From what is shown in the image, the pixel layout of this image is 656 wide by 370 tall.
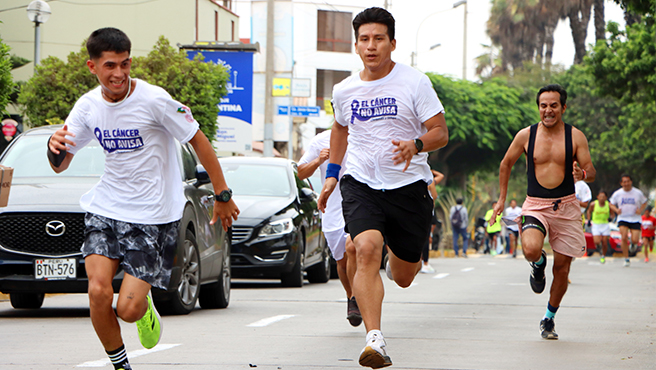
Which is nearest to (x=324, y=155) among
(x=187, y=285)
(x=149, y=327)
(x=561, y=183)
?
(x=561, y=183)

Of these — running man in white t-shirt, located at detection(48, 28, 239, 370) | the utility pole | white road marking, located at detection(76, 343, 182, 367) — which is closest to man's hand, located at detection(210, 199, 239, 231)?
running man in white t-shirt, located at detection(48, 28, 239, 370)

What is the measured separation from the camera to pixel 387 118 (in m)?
6.27

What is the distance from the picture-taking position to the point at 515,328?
9.03 meters

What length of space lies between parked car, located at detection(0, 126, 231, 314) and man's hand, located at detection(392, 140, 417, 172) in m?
3.40

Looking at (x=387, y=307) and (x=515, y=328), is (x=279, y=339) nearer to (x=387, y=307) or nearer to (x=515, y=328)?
(x=515, y=328)

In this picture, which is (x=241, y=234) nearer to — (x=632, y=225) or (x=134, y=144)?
(x=134, y=144)

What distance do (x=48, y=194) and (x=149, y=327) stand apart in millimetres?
3698

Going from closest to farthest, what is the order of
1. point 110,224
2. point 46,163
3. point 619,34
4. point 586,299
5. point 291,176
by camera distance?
point 110,224 < point 46,163 < point 586,299 < point 291,176 < point 619,34

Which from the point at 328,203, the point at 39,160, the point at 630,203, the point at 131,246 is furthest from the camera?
the point at 630,203

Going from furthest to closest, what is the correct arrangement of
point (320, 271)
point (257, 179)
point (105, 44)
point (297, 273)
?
point (320, 271) < point (257, 179) < point (297, 273) < point (105, 44)

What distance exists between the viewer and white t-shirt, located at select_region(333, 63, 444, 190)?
626 centimetres

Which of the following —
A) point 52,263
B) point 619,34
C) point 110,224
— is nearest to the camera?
point 110,224

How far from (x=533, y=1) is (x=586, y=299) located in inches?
2010

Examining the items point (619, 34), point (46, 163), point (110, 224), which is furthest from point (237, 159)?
point (619, 34)
